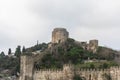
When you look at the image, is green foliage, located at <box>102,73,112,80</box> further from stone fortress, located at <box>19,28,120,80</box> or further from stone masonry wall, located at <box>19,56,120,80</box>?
stone masonry wall, located at <box>19,56,120,80</box>

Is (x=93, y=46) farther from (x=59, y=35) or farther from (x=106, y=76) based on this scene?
(x=106, y=76)

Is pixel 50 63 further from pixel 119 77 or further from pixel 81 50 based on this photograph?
pixel 119 77

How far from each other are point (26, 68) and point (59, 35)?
1864cm

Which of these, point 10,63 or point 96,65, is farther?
point 10,63

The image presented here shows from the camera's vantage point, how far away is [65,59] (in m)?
86.2

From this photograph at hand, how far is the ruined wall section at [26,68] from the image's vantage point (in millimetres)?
80938

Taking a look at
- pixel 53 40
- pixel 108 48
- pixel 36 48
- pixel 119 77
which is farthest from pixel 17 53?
pixel 119 77

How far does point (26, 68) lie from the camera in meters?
81.6

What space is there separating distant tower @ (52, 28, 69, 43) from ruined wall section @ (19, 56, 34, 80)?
1611 cm

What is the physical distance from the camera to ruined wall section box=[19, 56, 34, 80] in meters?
80.9

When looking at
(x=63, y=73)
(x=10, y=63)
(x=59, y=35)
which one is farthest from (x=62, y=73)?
A: (x=10, y=63)

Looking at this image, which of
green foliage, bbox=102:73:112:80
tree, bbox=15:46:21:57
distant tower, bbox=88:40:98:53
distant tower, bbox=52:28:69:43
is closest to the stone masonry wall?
green foliage, bbox=102:73:112:80

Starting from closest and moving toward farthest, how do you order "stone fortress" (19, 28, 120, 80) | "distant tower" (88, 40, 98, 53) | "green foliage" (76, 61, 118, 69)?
"stone fortress" (19, 28, 120, 80) → "green foliage" (76, 61, 118, 69) → "distant tower" (88, 40, 98, 53)

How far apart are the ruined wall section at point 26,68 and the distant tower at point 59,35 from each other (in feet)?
52.9
